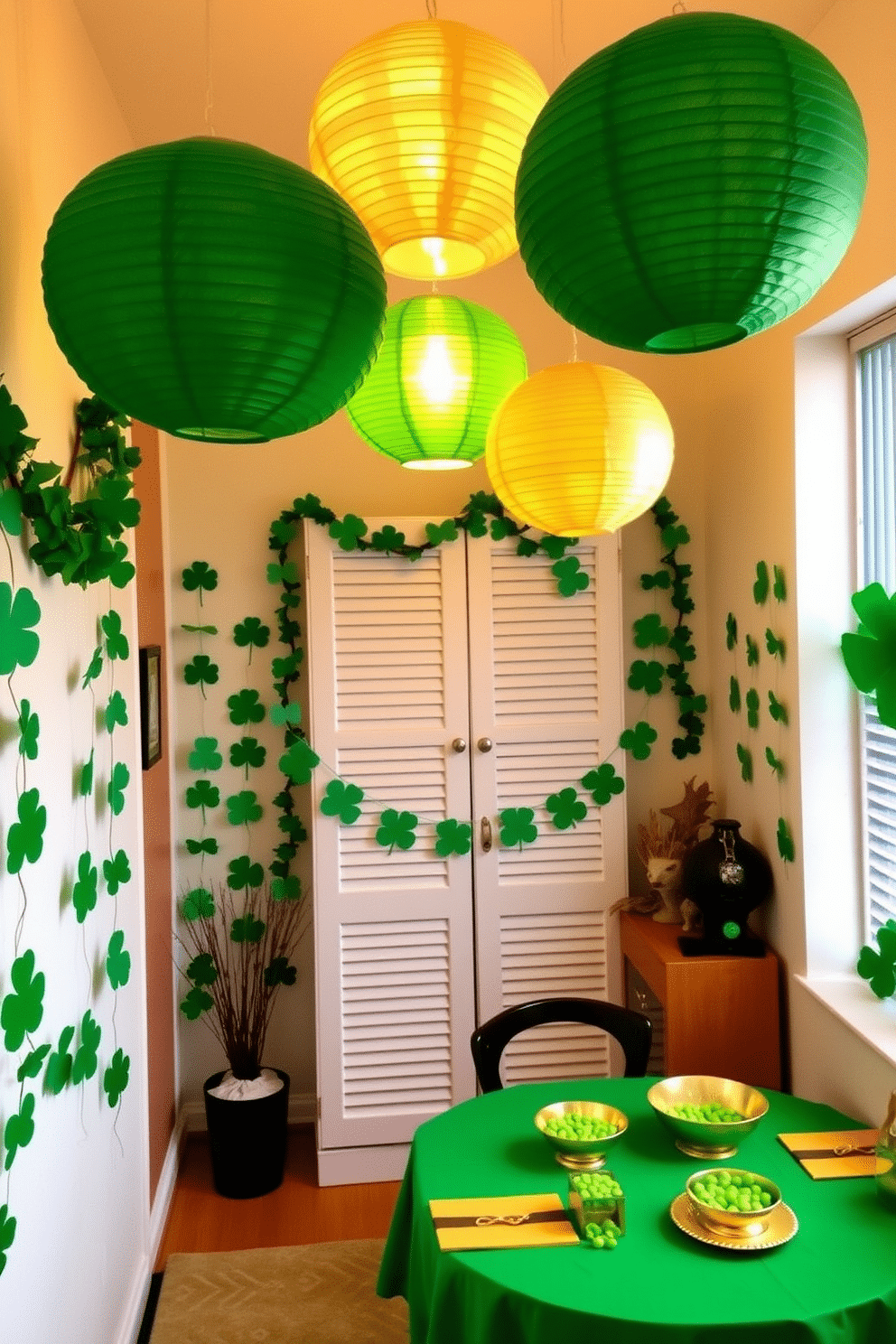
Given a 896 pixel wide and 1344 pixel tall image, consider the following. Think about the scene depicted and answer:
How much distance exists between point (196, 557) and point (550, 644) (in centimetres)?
126

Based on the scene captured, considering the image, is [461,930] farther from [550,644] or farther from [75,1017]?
[75,1017]

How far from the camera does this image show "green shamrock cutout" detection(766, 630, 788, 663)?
3.04 metres

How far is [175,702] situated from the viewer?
381cm

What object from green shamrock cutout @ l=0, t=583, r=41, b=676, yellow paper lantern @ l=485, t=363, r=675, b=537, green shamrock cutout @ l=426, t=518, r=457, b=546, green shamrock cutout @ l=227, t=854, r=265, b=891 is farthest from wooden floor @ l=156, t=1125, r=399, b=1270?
yellow paper lantern @ l=485, t=363, r=675, b=537

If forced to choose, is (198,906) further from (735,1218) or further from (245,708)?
(735,1218)

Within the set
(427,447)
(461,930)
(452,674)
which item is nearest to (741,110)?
(427,447)

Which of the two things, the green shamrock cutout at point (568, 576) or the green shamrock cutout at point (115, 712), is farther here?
the green shamrock cutout at point (568, 576)

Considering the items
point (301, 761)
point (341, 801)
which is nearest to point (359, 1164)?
point (341, 801)

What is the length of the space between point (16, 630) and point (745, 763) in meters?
2.40

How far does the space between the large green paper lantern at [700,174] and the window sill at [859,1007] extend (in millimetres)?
1909

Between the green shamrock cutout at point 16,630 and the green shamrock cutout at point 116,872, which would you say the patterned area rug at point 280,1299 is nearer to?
the green shamrock cutout at point 116,872

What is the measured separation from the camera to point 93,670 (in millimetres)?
2244

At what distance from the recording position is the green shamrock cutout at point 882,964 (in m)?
2.53

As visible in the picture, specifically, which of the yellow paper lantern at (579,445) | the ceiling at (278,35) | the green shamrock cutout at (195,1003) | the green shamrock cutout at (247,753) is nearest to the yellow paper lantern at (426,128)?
the yellow paper lantern at (579,445)
